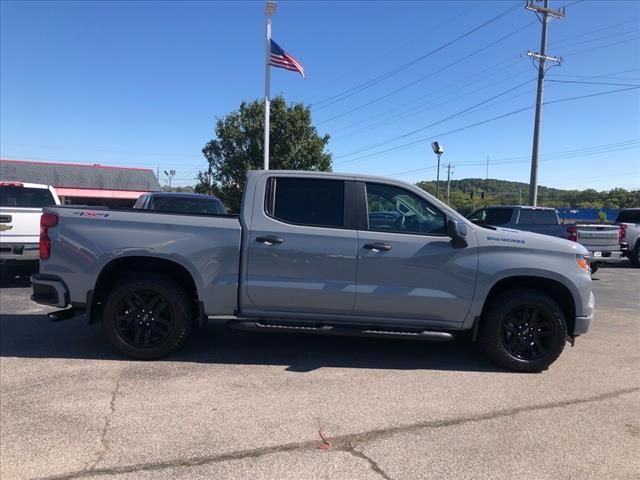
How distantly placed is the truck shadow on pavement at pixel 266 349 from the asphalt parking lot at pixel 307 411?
24 mm

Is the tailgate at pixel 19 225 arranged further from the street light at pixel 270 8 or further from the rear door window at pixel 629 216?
the rear door window at pixel 629 216

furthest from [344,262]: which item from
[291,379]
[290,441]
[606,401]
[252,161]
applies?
[252,161]

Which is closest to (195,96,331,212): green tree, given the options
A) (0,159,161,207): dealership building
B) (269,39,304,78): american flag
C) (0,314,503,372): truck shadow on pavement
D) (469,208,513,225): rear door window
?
(269,39,304,78): american flag

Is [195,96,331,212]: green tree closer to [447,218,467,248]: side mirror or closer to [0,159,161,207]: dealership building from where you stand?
[0,159,161,207]: dealership building

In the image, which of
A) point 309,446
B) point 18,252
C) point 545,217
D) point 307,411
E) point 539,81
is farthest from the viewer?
point 539,81

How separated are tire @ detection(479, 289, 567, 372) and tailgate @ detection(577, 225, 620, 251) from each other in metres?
9.67

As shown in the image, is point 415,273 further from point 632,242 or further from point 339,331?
point 632,242

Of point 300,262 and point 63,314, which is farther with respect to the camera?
point 63,314

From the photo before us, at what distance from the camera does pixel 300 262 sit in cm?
500

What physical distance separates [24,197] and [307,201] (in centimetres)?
746

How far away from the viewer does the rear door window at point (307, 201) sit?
514 cm

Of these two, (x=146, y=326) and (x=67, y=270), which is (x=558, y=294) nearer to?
(x=146, y=326)

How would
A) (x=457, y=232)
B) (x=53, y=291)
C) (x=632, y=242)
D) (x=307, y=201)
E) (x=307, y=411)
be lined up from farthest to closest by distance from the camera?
(x=632, y=242) < (x=307, y=201) < (x=53, y=291) < (x=457, y=232) < (x=307, y=411)

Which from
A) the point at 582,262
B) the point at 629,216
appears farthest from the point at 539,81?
the point at 582,262
